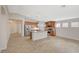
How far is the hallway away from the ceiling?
43 centimetres

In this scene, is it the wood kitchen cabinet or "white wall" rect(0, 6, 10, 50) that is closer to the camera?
"white wall" rect(0, 6, 10, 50)

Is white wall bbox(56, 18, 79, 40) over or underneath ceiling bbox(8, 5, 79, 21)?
underneath

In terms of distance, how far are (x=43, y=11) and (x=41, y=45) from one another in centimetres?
67

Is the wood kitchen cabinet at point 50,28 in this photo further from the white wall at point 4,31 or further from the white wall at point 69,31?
the white wall at point 4,31

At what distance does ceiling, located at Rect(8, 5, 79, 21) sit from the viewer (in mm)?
2252

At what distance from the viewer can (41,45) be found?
2293 mm

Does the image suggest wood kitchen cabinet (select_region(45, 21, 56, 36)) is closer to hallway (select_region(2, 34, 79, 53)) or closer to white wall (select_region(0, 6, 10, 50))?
hallway (select_region(2, 34, 79, 53))

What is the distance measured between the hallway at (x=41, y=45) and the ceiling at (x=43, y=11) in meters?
0.43

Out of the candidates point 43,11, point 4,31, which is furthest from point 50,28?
point 4,31

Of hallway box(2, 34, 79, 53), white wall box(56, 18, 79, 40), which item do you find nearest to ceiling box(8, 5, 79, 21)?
white wall box(56, 18, 79, 40)

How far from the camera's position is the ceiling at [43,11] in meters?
2.25
